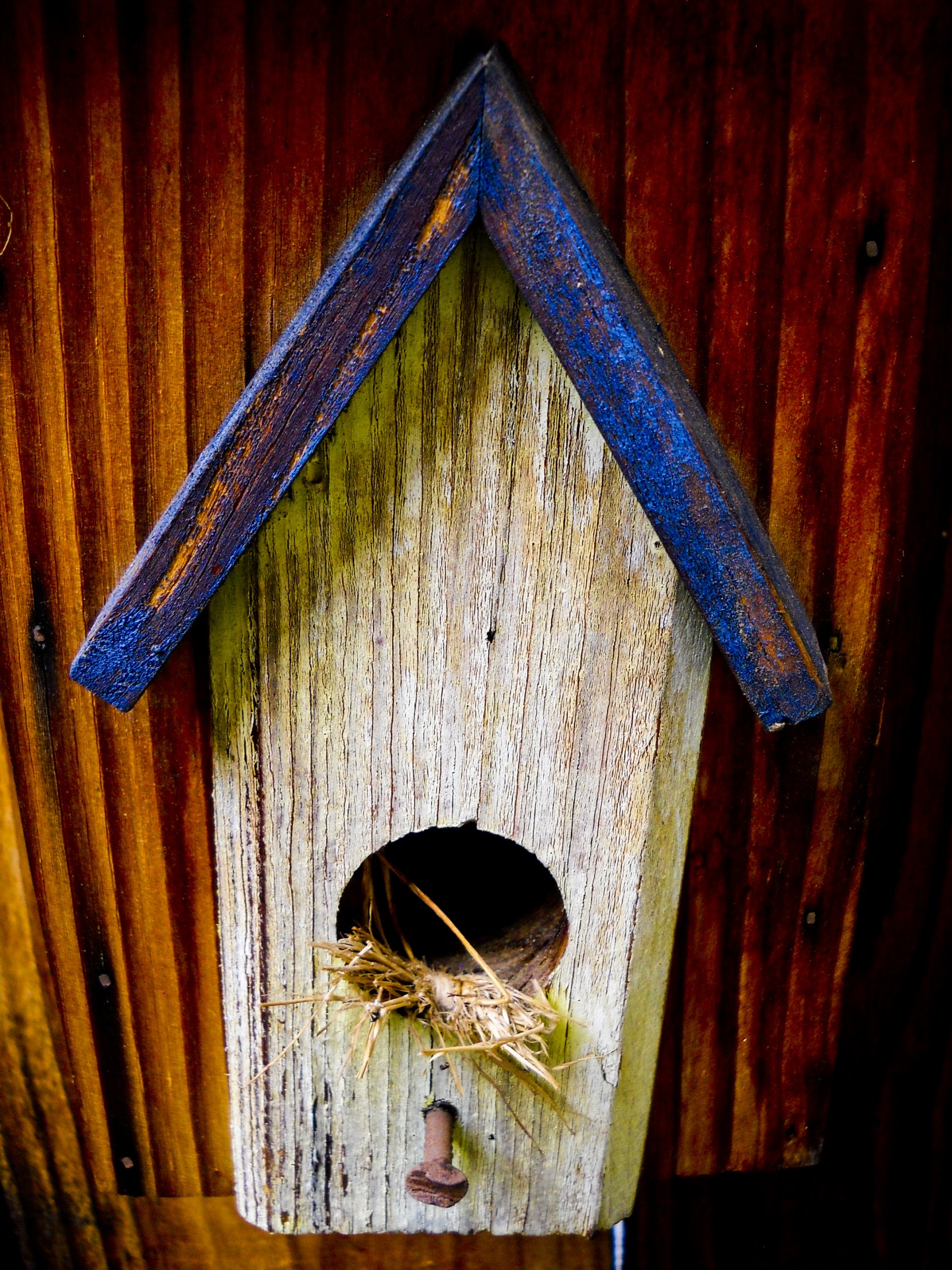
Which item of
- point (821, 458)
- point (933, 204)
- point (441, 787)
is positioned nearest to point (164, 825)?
point (441, 787)

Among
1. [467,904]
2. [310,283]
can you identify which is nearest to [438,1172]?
[467,904]

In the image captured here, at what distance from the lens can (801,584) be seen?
0.73 meters

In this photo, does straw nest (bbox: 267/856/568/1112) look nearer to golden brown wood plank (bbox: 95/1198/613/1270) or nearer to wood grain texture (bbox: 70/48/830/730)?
wood grain texture (bbox: 70/48/830/730)

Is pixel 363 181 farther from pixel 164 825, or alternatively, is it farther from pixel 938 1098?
pixel 938 1098

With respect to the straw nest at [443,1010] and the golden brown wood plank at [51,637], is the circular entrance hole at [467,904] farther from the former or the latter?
the golden brown wood plank at [51,637]

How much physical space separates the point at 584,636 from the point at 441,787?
0.50ft

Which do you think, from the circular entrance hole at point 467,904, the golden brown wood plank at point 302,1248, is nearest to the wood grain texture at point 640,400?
the circular entrance hole at point 467,904

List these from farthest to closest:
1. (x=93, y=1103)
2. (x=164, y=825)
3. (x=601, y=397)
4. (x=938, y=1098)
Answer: (x=938, y=1098) < (x=93, y=1103) < (x=164, y=825) < (x=601, y=397)

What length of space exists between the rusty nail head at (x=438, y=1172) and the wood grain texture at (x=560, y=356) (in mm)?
434

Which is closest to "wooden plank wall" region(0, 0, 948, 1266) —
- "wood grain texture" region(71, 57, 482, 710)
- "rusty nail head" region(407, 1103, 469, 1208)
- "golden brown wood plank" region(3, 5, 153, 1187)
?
"golden brown wood plank" region(3, 5, 153, 1187)

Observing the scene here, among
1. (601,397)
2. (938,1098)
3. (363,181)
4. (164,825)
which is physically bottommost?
(938,1098)

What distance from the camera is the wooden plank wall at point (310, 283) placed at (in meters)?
0.59

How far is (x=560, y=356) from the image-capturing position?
0.52 m

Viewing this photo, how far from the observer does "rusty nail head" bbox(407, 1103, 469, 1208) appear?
2.25 ft
